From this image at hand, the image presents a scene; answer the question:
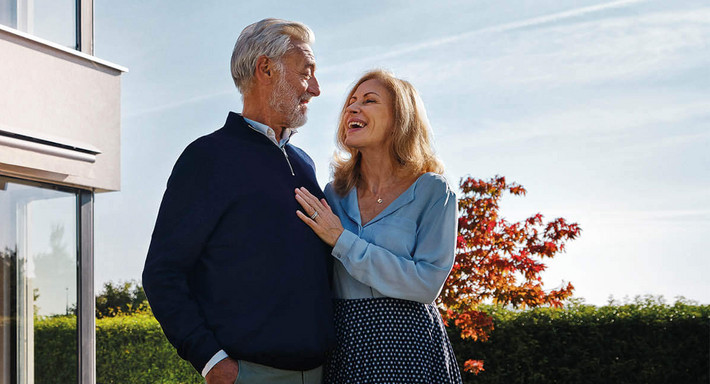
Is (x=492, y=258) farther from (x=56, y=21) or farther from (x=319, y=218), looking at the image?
(x=319, y=218)

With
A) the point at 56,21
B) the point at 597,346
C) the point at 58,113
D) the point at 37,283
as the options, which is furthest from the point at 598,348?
the point at 56,21

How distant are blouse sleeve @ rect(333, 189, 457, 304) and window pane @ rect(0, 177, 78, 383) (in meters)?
3.99

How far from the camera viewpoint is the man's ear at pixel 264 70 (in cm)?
275

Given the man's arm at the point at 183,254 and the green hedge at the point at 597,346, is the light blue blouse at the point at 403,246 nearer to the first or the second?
the man's arm at the point at 183,254

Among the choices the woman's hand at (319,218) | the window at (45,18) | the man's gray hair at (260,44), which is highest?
the window at (45,18)

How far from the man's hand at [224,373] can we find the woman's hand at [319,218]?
1.64ft

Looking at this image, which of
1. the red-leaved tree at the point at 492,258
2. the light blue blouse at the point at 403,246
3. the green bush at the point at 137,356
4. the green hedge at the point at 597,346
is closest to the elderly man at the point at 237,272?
the light blue blouse at the point at 403,246

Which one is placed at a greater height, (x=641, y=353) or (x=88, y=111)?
(x=88, y=111)

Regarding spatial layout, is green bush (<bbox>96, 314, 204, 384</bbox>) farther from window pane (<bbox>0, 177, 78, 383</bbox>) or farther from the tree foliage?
window pane (<bbox>0, 177, 78, 383</bbox>)

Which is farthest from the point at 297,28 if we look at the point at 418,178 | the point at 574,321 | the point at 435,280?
the point at 574,321

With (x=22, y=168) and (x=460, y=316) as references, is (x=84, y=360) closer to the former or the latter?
(x=22, y=168)

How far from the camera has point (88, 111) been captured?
6.20m

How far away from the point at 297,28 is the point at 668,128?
986 centimetres

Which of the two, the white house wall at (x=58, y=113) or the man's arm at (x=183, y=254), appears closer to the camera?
the man's arm at (x=183, y=254)
